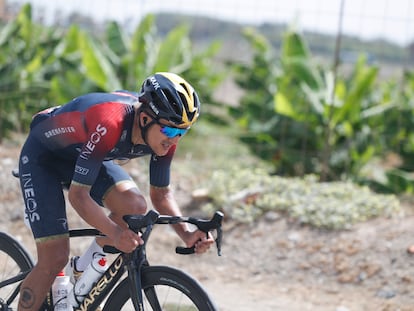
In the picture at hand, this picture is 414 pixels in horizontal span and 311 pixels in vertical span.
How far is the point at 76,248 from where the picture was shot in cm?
716

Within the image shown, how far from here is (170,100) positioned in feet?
12.1

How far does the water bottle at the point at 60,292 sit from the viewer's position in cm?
412

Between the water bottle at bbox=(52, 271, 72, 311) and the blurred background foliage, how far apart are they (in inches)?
195

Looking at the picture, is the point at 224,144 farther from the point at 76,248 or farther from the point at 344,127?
the point at 76,248

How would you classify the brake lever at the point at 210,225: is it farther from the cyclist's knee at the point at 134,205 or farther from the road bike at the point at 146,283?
the cyclist's knee at the point at 134,205

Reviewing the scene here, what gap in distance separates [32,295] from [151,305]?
0.66 m

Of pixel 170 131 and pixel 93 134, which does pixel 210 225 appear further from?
pixel 93 134

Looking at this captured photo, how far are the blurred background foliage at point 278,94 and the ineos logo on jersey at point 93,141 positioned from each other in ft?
16.7

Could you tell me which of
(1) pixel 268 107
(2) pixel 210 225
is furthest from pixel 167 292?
(1) pixel 268 107

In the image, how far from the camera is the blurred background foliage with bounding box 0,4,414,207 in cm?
885

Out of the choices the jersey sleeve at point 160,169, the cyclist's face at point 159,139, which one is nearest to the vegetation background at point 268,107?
the jersey sleeve at point 160,169

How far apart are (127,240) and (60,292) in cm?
81

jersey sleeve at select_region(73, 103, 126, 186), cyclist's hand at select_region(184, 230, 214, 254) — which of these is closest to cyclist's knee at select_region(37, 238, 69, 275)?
jersey sleeve at select_region(73, 103, 126, 186)

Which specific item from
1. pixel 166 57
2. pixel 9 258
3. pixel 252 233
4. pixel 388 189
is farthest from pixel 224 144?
pixel 9 258
